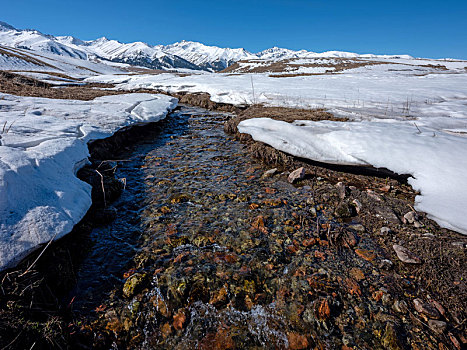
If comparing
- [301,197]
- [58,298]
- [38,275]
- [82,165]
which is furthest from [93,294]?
[301,197]

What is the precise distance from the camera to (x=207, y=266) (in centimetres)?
383

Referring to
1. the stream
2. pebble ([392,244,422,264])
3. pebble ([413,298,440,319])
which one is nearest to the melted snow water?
the stream

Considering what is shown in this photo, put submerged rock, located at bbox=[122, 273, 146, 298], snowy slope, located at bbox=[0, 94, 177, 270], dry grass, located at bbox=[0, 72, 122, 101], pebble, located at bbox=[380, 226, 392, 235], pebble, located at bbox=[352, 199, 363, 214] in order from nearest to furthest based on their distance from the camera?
snowy slope, located at bbox=[0, 94, 177, 270] → submerged rock, located at bbox=[122, 273, 146, 298] → pebble, located at bbox=[380, 226, 392, 235] → pebble, located at bbox=[352, 199, 363, 214] → dry grass, located at bbox=[0, 72, 122, 101]

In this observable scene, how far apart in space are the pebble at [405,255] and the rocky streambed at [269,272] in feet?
0.05

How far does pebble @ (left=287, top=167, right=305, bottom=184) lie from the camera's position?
652cm

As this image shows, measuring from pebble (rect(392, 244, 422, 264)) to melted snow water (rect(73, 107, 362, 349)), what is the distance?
137cm

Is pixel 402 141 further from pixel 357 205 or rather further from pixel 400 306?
pixel 400 306

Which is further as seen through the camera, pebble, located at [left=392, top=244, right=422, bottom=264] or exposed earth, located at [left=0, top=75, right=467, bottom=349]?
pebble, located at [left=392, top=244, right=422, bottom=264]

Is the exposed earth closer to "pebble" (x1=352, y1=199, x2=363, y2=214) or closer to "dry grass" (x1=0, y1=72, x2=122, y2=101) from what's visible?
"pebble" (x1=352, y1=199, x2=363, y2=214)

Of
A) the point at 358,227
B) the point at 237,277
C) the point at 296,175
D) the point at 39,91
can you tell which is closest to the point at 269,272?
the point at 237,277

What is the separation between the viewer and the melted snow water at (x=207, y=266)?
9.71ft

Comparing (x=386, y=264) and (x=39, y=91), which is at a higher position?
(x=39, y=91)

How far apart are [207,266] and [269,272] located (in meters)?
1.11

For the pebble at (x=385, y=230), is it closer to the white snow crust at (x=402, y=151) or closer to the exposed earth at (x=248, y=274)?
the exposed earth at (x=248, y=274)
